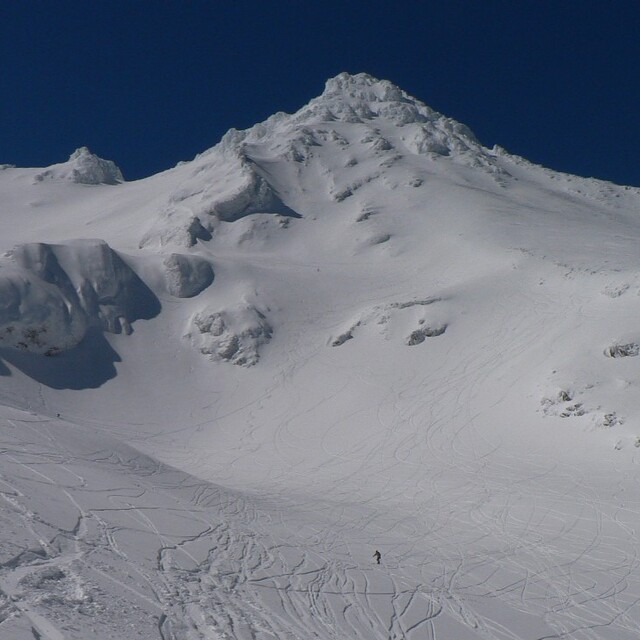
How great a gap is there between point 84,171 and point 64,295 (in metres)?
92.2

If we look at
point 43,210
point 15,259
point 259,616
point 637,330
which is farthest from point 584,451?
point 43,210

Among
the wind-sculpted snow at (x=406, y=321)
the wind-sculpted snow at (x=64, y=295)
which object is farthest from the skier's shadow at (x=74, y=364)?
the wind-sculpted snow at (x=406, y=321)

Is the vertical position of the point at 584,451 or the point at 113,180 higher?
the point at 113,180

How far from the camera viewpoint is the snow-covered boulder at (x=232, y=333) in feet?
153

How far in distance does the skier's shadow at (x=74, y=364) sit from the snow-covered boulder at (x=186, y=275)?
10.1 metres

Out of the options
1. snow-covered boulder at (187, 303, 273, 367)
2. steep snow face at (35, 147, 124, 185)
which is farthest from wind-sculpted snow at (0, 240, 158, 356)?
steep snow face at (35, 147, 124, 185)

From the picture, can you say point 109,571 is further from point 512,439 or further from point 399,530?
→ point 512,439

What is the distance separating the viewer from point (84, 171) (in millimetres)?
126062

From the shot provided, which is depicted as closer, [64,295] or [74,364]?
[74,364]

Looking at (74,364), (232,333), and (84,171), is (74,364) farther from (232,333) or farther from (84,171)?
(84,171)

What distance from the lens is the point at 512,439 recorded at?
1171 inches

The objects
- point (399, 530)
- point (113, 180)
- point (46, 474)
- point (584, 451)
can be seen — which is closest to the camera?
point (46, 474)

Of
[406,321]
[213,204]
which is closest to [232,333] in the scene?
[406,321]

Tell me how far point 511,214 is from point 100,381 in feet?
173
